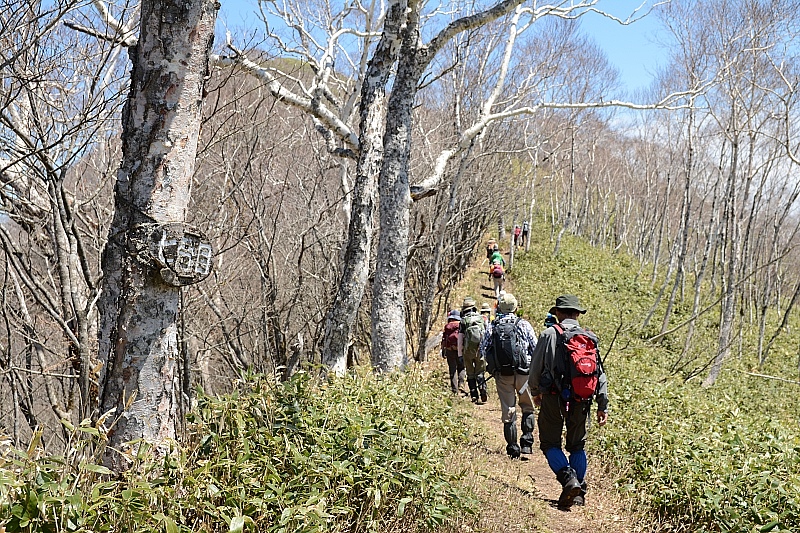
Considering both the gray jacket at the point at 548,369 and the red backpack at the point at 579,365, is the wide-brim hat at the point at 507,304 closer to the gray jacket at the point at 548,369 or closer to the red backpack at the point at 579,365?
the gray jacket at the point at 548,369

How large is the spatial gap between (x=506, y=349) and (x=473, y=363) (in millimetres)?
2699

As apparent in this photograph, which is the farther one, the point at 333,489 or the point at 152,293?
the point at 333,489

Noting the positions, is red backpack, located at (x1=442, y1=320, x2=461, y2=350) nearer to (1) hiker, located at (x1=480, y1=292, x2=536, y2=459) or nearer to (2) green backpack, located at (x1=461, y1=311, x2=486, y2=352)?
(2) green backpack, located at (x1=461, y1=311, x2=486, y2=352)

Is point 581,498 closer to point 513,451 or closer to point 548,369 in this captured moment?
point 548,369

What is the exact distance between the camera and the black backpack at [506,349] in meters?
6.58

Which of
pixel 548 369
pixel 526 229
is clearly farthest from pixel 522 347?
pixel 526 229

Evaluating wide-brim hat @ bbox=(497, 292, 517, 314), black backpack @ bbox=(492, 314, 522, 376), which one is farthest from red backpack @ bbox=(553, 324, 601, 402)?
wide-brim hat @ bbox=(497, 292, 517, 314)

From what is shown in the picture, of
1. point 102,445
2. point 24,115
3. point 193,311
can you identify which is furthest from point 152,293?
point 193,311

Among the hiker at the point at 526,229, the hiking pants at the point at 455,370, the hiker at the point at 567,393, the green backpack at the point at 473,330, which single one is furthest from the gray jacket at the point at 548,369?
the hiker at the point at 526,229

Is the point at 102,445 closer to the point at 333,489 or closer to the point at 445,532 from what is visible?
the point at 333,489

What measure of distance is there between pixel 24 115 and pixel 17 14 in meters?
1.17

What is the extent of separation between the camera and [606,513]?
529 centimetres

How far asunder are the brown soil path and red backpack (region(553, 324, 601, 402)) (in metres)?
0.95

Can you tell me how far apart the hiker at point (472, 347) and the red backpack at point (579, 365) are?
3.86 meters
